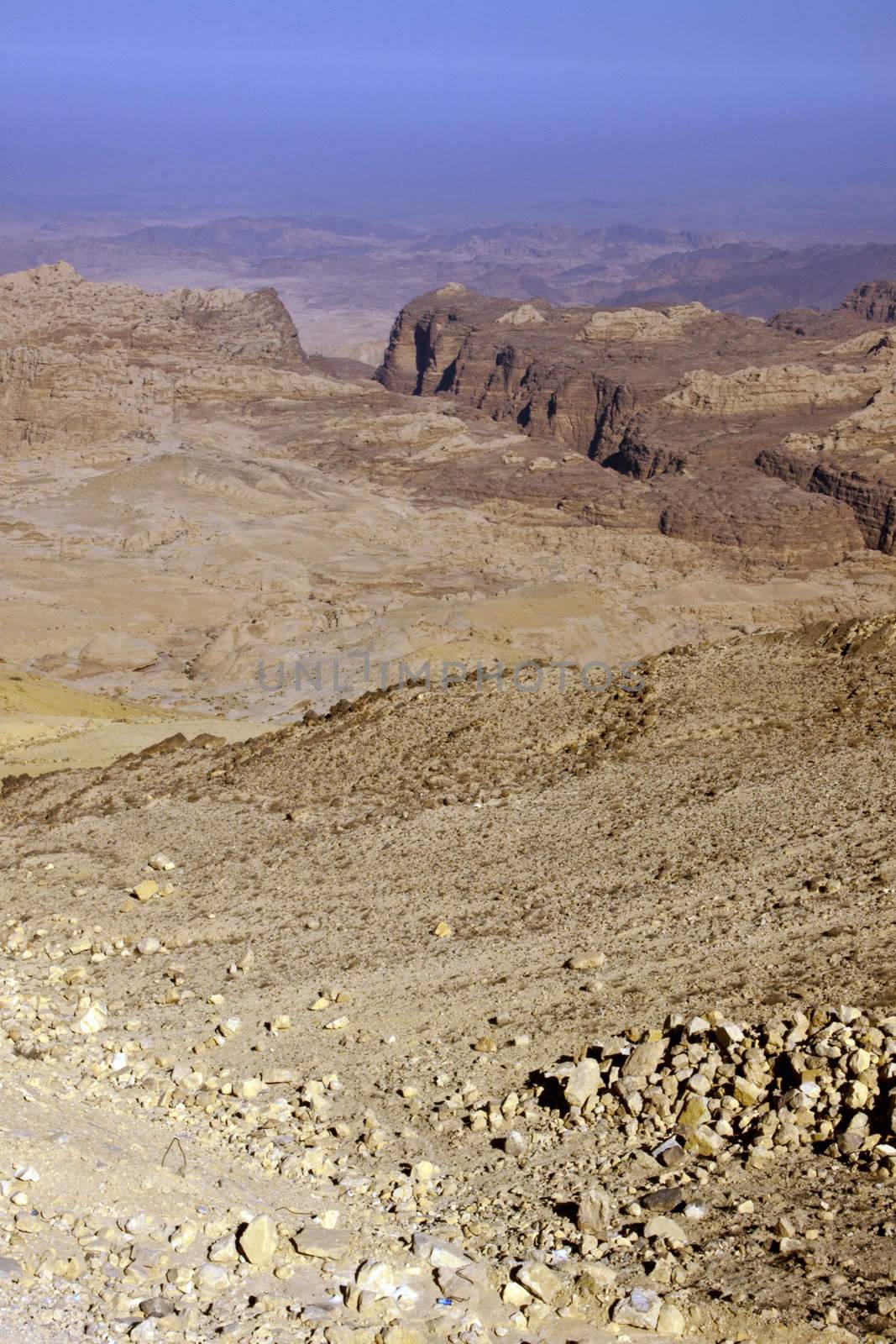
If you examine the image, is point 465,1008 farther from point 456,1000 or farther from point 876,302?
point 876,302

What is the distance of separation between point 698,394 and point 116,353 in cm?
2397

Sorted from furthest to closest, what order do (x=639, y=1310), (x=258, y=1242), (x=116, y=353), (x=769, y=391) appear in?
(x=116, y=353)
(x=769, y=391)
(x=258, y=1242)
(x=639, y=1310)

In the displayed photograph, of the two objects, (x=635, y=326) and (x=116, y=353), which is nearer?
(x=116, y=353)

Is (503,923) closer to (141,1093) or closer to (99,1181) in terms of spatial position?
(141,1093)

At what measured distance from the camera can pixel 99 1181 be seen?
5.23 meters

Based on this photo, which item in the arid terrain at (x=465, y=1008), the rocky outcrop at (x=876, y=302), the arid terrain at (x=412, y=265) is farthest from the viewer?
the arid terrain at (x=412, y=265)

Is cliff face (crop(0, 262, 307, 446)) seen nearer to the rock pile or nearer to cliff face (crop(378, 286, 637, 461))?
cliff face (crop(378, 286, 637, 461))

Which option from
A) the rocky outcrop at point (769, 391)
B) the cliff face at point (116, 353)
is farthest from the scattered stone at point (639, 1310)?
the cliff face at point (116, 353)

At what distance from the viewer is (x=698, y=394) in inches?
1944

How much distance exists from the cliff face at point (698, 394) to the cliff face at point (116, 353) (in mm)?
9348

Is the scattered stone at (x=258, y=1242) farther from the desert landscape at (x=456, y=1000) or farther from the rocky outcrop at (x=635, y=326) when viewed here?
the rocky outcrop at (x=635, y=326)

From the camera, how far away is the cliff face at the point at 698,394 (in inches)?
1588

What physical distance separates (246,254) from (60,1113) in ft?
607

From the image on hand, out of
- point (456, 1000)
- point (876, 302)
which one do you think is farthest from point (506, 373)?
point (456, 1000)
